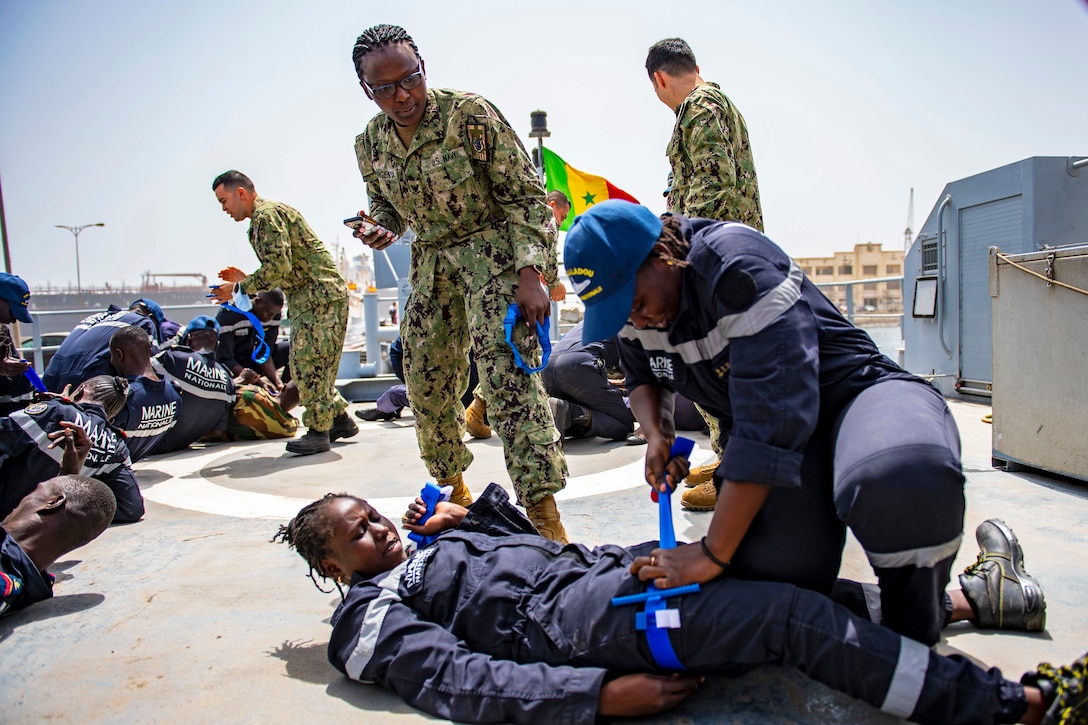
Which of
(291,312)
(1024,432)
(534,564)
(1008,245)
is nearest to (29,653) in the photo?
(534,564)

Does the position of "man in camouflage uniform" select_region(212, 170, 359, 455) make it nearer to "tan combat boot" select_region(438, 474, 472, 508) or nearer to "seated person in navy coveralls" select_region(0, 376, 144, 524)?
"seated person in navy coveralls" select_region(0, 376, 144, 524)

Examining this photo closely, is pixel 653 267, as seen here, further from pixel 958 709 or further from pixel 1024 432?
pixel 1024 432

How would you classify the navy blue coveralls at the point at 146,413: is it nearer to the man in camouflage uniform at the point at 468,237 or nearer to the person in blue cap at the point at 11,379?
the person in blue cap at the point at 11,379

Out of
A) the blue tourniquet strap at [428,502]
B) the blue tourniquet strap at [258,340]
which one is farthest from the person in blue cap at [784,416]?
the blue tourniquet strap at [258,340]

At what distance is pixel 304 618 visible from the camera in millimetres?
→ 2365

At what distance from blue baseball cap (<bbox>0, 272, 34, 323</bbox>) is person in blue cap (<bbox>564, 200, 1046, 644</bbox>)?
348 cm

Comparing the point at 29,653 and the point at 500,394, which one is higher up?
the point at 500,394

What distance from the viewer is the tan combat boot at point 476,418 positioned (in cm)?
551

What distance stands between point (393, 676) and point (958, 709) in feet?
3.97

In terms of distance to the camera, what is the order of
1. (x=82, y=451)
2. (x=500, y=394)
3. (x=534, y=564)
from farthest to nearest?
(x=82, y=451), (x=500, y=394), (x=534, y=564)

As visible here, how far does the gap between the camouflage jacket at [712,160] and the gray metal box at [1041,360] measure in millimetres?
1192

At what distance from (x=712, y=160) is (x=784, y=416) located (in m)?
2.11

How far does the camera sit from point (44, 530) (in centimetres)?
255

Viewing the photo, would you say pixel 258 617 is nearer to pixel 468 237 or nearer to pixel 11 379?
pixel 468 237
